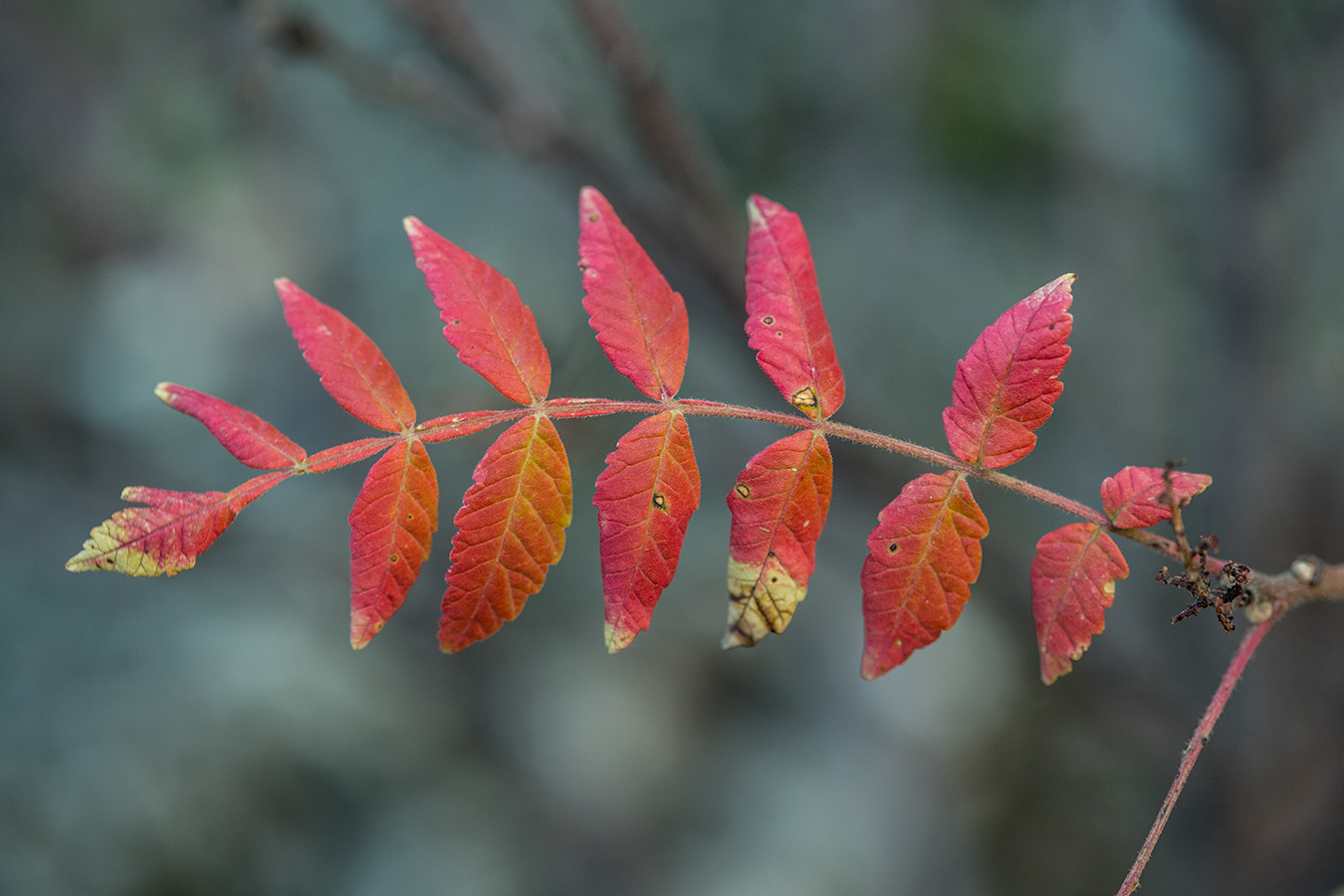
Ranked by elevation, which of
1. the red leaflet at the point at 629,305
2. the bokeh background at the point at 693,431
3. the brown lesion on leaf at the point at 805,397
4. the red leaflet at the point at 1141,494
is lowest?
the bokeh background at the point at 693,431

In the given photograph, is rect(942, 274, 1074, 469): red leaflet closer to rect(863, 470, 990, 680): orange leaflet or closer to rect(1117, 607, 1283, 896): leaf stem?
rect(863, 470, 990, 680): orange leaflet

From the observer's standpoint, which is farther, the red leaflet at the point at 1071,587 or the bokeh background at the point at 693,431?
the bokeh background at the point at 693,431

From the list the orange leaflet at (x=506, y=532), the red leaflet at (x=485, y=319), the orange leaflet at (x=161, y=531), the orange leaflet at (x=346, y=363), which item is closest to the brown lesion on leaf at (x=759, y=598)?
the orange leaflet at (x=506, y=532)

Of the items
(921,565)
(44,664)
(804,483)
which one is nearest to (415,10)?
(804,483)

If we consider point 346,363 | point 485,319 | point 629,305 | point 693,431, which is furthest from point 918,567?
point 693,431

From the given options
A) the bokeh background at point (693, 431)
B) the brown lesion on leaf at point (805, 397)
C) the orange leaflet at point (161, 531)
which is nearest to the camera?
the orange leaflet at point (161, 531)

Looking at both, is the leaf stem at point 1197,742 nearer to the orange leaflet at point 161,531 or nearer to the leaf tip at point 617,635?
the leaf tip at point 617,635
